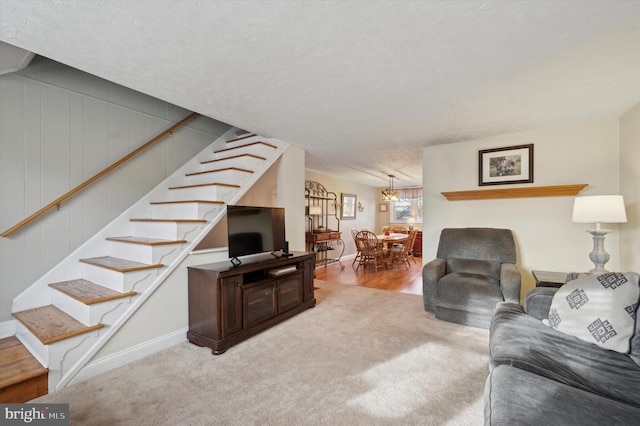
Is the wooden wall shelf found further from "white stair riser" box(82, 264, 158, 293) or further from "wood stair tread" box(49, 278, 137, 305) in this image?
"wood stair tread" box(49, 278, 137, 305)

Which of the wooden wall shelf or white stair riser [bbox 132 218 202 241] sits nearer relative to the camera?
white stair riser [bbox 132 218 202 241]

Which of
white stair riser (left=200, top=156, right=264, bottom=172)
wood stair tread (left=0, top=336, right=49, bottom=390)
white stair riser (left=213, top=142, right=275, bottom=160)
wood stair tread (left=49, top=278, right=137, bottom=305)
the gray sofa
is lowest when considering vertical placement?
wood stair tread (left=0, top=336, right=49, bottom=390)

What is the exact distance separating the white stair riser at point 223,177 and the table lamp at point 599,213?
10.9 ft

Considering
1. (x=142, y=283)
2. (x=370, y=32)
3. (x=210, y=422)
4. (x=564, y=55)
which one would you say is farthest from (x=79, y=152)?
(x=564, y=55)

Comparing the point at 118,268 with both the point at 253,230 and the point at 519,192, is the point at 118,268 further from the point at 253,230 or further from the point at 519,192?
the point at 519,192

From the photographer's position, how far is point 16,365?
182 centimetres

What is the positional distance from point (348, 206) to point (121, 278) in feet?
19.9

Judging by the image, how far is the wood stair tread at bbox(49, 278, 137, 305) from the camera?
2.04m

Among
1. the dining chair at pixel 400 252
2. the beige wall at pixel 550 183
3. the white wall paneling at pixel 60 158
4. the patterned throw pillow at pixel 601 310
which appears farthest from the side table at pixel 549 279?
the white wall paneling at pixel 60 158

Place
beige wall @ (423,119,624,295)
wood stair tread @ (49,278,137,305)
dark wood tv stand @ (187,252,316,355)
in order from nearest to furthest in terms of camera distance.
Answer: wood stair tread @ (49,278,137,305)
dark wood tv stand @ (187,252,316,355)
beige wall @ (423,119,624,295)

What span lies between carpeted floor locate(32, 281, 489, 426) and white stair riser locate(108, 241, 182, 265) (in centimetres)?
79

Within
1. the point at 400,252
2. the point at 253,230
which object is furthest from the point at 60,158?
the point at 400,252

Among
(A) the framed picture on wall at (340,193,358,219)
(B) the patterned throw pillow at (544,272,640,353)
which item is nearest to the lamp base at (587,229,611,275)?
(B) the patterned throw pillow at (544,272,640,353)

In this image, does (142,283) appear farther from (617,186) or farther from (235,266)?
(617,186)
